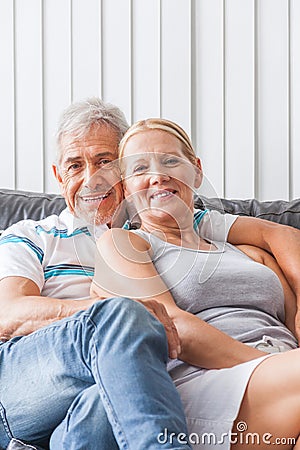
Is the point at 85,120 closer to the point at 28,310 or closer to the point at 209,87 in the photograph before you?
the point at 28,310

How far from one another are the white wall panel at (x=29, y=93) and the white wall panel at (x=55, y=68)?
0.06 feet

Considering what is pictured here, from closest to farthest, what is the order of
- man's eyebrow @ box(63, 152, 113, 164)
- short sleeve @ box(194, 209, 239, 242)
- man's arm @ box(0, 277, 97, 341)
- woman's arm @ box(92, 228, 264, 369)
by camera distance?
woman's arm @ box(92, 228, 264, 369)
man's arm @ box(0, 277, 97, 341)
short sleeve @ box(194, 209, 239, 242)
man's eyebrow @ box(63, 152, 113, 164)

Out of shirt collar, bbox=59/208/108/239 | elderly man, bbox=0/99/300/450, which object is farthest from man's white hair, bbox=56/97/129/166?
shirt collar, bbox=59/208/108/239

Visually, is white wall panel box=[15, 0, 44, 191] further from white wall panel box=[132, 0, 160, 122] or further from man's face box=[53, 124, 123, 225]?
man's face box=[53, 124, 123, 225]

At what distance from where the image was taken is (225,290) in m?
1.59

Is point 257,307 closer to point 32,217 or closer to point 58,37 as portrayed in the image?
point 32,217

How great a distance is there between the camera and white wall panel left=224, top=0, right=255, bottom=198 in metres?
2.45

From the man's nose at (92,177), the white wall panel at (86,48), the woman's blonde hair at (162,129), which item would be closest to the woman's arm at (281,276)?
the woman's blonde hair at (162,129)

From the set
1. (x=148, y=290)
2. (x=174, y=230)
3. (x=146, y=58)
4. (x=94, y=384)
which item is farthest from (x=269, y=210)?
(x=94, y=384)

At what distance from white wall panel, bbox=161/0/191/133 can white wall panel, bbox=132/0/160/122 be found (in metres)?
0.02

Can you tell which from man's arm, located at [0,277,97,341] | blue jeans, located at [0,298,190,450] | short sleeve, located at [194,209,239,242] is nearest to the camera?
blue jeans, located at [0,298,190,450]

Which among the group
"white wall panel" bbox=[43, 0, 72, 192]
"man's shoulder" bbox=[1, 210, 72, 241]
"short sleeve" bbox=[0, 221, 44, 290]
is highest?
"white wall panel" bbox=[43, 0, 72, 192]

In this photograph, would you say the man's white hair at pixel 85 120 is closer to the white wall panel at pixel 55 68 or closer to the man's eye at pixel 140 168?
the man's eye at pixel 140 168

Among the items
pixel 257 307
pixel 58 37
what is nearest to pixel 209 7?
pixel 58 37
